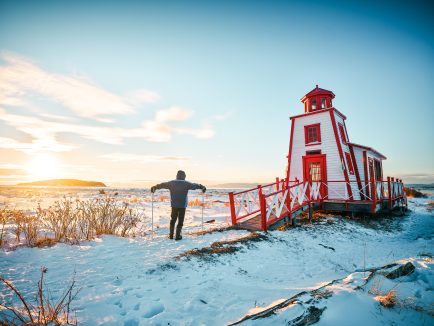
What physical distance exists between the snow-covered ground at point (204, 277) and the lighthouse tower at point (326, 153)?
6.74 m

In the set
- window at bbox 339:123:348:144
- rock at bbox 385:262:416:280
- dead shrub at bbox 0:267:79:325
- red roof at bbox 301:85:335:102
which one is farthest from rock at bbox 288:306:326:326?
red roof at bbox 301:85:335:102

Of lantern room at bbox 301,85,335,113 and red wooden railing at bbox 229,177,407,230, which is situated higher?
lantern room at bbox 301,85,335,113

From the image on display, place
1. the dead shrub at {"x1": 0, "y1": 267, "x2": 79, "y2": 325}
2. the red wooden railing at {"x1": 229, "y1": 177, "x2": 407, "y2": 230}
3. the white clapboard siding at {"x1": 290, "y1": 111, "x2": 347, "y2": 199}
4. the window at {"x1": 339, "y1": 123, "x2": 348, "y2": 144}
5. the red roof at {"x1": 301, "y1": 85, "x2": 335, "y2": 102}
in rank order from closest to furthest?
the dead shrub at {"x1": 0, "y1": 267, "x2": 79, "y2": 325}, the red wooden railing at {"x1": 229, "y1": 177, "x2": 407, "y2": 230}, the white clapboard siding at {"x1": 290, "y1": 111, "x2": 347, "y2": 199}, the window at {"x1": 339, "y1": 123, "x2": 348, "y2": 144}, the red roof at {"x1": 301, "y1": 85, "x2": 335, "y2": 102}

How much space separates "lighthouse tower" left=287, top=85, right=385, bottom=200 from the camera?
47.3ft

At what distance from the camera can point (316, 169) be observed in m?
15.5

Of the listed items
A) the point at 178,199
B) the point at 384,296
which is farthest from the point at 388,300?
the point at 178,199

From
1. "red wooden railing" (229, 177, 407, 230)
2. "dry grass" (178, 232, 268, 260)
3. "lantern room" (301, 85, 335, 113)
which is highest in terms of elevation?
"lantern room" (301, 85, 335, 113)

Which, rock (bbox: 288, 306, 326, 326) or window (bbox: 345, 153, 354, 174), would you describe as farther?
window (bbox: 345, 153, 354, 174)

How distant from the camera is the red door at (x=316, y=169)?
14.9 meters

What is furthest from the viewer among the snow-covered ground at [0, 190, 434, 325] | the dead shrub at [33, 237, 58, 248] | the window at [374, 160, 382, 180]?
the window at [374, 160, 382, 180]

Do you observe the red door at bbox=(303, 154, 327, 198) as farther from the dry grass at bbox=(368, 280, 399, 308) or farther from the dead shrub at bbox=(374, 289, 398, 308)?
the dead shrub at bbox=(374, 289, 398, 308)

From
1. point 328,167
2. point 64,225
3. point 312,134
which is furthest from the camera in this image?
point 312,134

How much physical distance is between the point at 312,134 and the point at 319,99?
280cm

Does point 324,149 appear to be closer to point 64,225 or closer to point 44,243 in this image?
point 64,225
